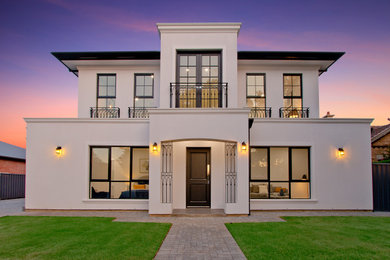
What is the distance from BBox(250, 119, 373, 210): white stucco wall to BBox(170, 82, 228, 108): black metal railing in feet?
6.26

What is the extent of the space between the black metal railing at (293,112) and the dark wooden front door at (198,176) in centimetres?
404

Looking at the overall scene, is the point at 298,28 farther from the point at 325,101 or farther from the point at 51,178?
the point at 51,178

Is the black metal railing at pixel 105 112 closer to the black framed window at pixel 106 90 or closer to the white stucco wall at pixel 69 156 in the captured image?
the black framed window at pixel 106 90

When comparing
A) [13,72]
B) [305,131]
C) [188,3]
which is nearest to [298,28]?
[188,3]

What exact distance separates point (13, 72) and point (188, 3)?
11935mm

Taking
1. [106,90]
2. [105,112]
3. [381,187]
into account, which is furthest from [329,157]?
[106,90]

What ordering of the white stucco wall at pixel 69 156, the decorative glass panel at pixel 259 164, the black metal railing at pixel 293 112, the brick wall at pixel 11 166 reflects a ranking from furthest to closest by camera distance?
1. the brick wall at pixel 11 166
2. the black metal railing at pixel 293 112
3. the decorative glass panel at pixel 259 164
4. the white stucco wall at pixel 69 156

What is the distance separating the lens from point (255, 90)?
1069 cm

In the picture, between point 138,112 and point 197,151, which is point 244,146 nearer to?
point 197,151

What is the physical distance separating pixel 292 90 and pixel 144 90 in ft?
22.9

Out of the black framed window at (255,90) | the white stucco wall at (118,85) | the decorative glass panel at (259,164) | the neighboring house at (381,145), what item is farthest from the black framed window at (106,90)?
the neighboring house at (381,145)

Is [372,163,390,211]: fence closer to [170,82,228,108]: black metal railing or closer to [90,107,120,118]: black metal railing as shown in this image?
[170,82,228,108]: black metal railing

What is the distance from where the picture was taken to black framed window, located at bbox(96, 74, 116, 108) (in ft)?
35.4

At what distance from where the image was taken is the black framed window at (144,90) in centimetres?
1064
